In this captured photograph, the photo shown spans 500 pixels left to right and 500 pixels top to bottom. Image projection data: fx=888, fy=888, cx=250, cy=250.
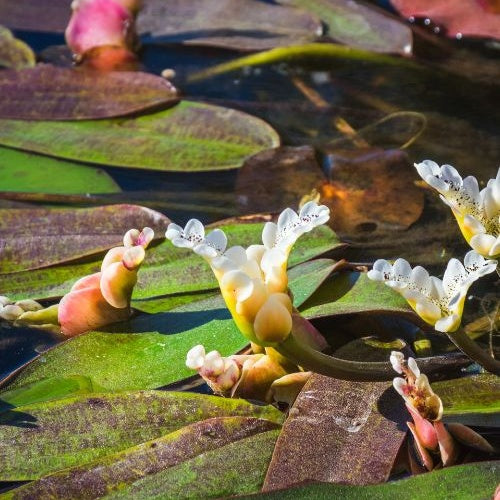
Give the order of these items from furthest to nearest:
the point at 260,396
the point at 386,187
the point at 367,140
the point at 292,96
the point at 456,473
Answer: the point at 292,96, the point at 367,140, the point at 386,187, the point at 260,396, the point at 456,473

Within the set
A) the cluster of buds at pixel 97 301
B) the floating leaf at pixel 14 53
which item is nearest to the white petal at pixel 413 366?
the cluster of buds at pixel 97 301

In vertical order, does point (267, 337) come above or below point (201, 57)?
above

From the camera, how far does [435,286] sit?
3.18 ft

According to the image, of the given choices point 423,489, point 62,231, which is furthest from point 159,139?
point 423,489

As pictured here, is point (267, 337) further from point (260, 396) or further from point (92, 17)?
point (92, 17)

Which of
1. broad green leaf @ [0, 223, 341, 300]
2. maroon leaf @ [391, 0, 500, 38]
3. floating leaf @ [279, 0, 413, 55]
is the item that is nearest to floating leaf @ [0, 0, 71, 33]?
floating leaf @ [279, 0, 413, 55]

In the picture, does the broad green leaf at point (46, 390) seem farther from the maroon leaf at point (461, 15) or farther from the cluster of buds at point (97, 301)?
the maroon leaf at point (461, 15)

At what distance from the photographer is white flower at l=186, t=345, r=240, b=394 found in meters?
1.10

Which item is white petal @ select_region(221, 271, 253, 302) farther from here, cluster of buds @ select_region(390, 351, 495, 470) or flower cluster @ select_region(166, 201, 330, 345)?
cluster of buds @ select_region(390, 351, 495, 470)

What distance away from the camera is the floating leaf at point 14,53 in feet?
7.13

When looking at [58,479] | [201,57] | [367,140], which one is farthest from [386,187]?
[58,479]

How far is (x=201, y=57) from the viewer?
2283mm

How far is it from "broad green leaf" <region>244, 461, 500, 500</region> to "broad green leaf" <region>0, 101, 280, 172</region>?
3.10ft

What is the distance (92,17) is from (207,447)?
141cm
